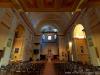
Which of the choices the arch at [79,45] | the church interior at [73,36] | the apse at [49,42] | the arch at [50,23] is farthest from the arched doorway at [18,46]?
the apse at [49,42]

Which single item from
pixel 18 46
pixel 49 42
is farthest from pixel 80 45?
pixel 49 42

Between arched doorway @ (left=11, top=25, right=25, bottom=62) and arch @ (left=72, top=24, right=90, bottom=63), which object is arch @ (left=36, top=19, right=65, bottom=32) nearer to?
arched doorway @ (left=11, top=25, right=25, bottom=62)

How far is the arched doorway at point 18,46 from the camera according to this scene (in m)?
12.6

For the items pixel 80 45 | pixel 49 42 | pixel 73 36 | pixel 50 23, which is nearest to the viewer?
pixel 80 45

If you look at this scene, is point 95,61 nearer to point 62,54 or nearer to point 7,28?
point 7,28

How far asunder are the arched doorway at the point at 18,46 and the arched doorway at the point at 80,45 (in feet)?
23.6

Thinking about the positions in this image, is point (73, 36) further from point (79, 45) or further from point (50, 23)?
point (50, 23)

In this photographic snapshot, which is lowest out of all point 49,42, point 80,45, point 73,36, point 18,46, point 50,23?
point 18,46

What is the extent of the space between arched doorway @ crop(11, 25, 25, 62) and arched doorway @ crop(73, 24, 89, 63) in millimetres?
7188

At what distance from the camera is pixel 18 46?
1328 centimetres

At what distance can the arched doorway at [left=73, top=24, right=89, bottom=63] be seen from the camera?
12.4m

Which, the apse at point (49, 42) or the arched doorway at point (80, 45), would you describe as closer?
the arched doorway at point (80, 45)

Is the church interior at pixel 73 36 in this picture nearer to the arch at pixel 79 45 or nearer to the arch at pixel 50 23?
the arch at pixel 79 45

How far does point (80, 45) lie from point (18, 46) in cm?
824
